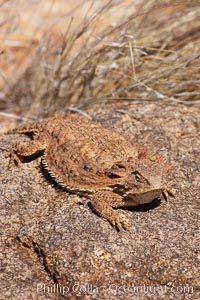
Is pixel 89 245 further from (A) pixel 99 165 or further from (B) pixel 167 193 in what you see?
(B) pixel 167 193

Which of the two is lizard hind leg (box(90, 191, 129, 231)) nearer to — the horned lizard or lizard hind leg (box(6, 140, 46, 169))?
the horned lizard

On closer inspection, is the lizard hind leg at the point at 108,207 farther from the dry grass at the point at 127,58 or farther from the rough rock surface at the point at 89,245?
the dry grass at the point at 127,58

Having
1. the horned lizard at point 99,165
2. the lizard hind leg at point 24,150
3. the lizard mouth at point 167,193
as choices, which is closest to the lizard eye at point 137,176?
the horned lizard at point 99,165

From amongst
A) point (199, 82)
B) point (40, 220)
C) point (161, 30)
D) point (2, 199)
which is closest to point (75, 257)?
point (40, 220)

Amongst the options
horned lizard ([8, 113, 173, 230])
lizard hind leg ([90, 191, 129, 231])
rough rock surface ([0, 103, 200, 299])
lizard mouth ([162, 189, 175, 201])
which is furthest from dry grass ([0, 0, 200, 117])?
lizard hind leg ([90, 191, 129, 231])

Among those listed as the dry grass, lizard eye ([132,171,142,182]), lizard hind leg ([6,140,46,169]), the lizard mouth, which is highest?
the dry grass
